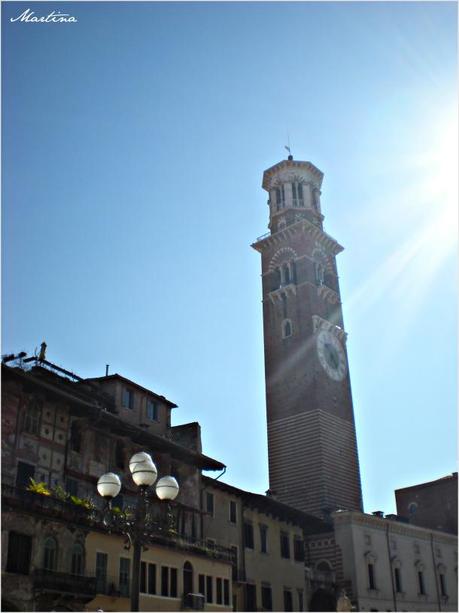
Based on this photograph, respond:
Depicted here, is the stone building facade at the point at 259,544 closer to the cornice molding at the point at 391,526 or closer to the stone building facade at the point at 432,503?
the cornice molding at the point at 391,526

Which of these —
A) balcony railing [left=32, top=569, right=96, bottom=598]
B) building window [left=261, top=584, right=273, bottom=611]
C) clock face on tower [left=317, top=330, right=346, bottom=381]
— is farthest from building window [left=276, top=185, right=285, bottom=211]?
balcony railing [left=32, top=569, right=96, bottom=598]

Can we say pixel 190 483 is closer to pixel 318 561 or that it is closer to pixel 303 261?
pixel 318 561

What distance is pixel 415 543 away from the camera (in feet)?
182

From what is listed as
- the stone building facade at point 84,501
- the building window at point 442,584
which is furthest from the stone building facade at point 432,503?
the stone building facade at point 84,501

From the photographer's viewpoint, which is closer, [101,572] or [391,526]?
[101,572]

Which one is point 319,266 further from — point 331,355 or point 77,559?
point 77,559

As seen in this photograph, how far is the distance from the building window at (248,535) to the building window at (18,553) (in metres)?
18.4

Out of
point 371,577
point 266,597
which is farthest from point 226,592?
point 371,577

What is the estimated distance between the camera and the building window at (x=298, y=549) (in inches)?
1853

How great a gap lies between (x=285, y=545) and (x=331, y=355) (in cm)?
2047

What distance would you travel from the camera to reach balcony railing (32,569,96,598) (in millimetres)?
26516

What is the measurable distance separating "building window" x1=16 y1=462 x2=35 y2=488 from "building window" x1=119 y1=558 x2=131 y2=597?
17.4 ft

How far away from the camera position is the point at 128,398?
38.0 metres

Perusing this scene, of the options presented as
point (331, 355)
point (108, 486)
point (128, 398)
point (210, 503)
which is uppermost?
point (331, 355)
